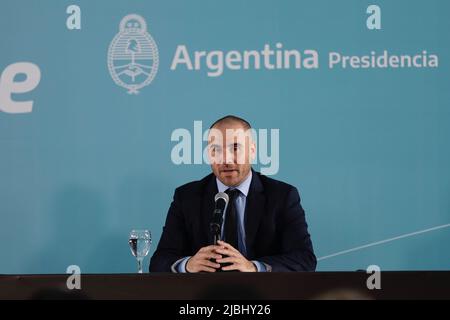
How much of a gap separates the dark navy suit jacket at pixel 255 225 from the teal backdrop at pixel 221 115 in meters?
0.12

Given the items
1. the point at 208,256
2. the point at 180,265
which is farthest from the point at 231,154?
the point at 208,256

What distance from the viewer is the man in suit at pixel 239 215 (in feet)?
12.4

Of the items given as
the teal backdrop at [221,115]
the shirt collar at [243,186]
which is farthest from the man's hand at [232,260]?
the teal backdrop at [221,115]

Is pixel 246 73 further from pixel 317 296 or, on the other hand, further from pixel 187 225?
pixel 317 296

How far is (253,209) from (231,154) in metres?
0.33

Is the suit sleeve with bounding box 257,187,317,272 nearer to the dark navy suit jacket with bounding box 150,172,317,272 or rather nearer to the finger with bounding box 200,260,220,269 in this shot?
the dark navy suit jacket with bounding box 150,172,317,272

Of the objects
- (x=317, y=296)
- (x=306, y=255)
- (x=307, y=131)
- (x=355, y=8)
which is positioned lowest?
(x=317, y=296)

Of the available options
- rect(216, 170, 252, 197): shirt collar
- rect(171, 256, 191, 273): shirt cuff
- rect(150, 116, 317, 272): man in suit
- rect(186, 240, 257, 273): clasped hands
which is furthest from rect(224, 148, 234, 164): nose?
rect(186, 240, 257, 273): clasped hands

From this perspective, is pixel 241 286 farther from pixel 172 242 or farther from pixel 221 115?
pixel 221 115

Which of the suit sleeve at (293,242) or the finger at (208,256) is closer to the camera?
the finger at (208,256)

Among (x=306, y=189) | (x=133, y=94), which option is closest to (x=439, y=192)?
(x=306, y=189)

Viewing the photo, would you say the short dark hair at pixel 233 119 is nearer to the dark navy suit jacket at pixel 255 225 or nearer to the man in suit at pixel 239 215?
the man in suit at pixel 239 215

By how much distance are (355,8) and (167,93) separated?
1156 millimetres

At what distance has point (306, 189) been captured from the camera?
4.11 metres
